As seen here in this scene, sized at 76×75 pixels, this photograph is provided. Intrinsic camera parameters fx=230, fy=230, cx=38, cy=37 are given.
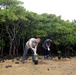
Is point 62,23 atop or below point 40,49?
atop

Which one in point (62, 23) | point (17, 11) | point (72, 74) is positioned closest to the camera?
point (72, 74)

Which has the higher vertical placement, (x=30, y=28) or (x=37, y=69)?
(x=30, y=28)

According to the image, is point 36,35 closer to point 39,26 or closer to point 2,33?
point 39,26

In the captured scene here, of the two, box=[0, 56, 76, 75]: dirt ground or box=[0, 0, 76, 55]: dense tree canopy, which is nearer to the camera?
box=[0, 56, 76, 75]: dirt ground

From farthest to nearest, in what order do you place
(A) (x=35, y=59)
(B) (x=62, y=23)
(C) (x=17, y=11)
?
A: 1. (B) (x=62, y=23)
2. (C) (x=17, y=11)
3. (A) (x=35, y=59)

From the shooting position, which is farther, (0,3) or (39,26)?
(39,26)

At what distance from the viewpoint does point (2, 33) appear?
2273 centimetres

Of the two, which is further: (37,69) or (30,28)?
(30,28)

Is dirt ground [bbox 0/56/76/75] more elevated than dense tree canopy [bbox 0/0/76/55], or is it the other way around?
dense tree canopy [bbox 0/0/76/55]

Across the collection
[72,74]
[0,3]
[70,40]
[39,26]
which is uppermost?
Result: [0,3]

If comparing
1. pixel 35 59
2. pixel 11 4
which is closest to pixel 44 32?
pixel 11 4

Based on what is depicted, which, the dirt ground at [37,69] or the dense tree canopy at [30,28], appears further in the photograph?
the dense tree canopy at [30,28]

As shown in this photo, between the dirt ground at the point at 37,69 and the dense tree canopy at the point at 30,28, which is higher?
the dense tree canopy at the point at 30,28

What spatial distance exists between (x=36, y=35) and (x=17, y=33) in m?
2.32
